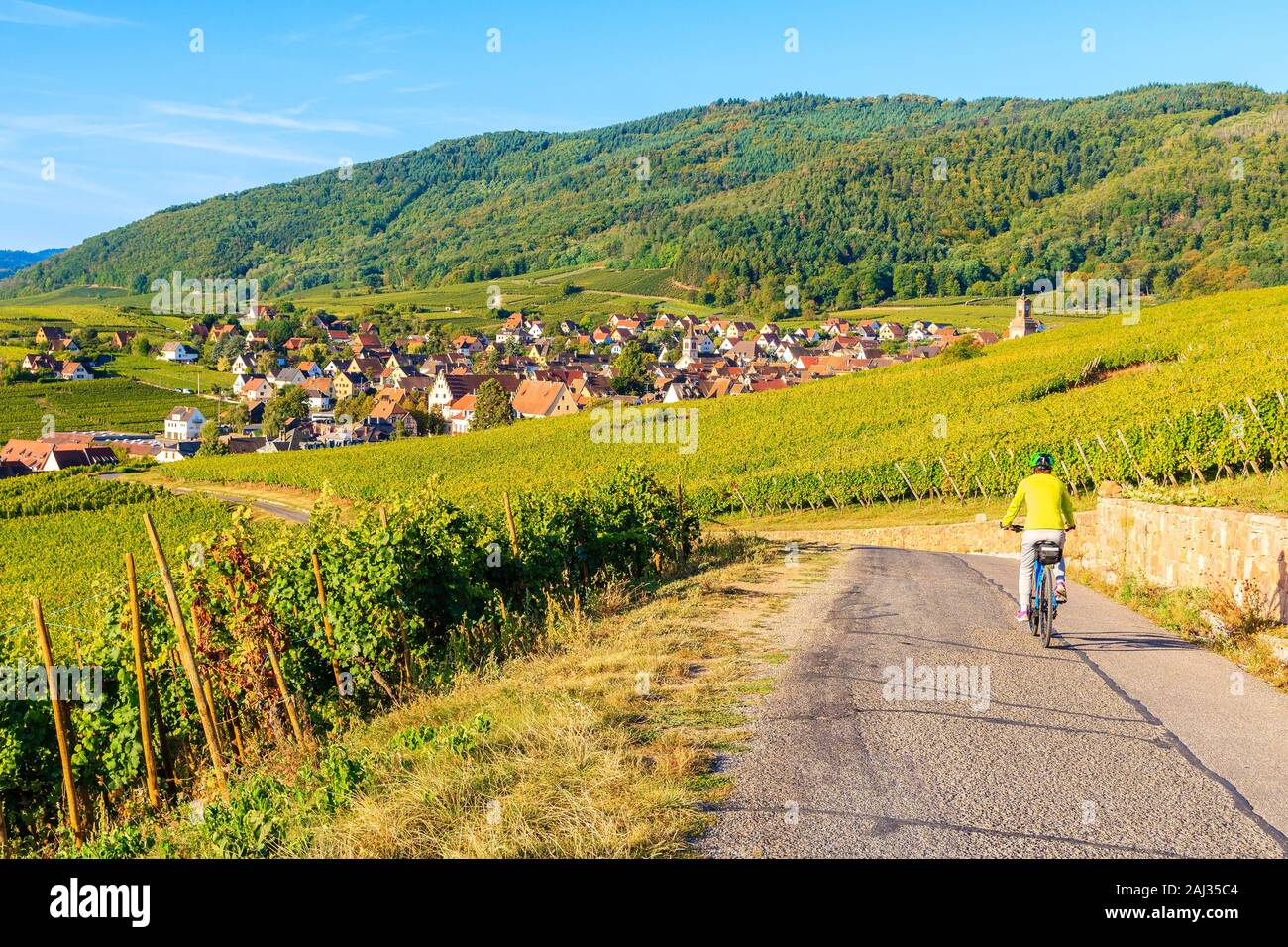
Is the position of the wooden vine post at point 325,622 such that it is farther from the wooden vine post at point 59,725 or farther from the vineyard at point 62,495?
the vineyard at point 62,495

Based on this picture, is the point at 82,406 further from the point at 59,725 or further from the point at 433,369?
the point at 59,725

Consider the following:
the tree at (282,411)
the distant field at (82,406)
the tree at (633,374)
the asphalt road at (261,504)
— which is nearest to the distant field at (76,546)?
the asphalt road at (261,504)

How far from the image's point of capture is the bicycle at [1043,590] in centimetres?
1062

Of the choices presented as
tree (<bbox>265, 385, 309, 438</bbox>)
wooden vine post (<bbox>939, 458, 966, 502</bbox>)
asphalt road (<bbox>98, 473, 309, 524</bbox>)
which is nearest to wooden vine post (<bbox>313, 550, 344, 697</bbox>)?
wooden vine post (<bbox>939, 458, 966, 502</bbox>)

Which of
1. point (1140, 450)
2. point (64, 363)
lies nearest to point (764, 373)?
point (64, 363)

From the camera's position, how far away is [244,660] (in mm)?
10125

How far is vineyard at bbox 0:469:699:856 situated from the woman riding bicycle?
5728 millimetres

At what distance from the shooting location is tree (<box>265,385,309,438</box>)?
351 feet

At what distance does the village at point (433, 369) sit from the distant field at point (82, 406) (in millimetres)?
2406

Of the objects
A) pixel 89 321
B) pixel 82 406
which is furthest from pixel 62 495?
pixel 89 321

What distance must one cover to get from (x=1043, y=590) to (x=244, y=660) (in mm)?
8529
